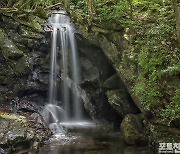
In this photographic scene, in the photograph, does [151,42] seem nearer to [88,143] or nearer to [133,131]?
[133,131]

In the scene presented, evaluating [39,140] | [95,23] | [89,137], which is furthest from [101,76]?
[39,140]

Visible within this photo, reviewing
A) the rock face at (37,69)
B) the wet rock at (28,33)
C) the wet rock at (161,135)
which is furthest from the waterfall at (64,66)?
the wet rock at (161,135)

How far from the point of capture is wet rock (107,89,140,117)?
37.4 feet

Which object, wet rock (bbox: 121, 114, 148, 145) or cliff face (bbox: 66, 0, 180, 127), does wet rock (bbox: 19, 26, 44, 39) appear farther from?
wet rock (bbox: 121, 114, 148, 145)

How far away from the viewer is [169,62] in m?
8.33

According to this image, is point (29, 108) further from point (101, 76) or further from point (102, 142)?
point (102, 142)

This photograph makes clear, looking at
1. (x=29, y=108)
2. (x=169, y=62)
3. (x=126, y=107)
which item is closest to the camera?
(x=169, y=62)

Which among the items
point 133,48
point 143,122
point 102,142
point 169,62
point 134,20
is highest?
point 134,20

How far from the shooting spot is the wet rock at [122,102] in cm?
1139

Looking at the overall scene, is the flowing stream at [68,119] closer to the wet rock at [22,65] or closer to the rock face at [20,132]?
the rock face at [20,132]

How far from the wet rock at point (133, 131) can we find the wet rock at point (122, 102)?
3.85ft

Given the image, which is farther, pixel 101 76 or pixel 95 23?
pixel 101 76

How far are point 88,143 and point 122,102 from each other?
2504 mm

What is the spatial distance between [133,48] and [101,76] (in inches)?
165
